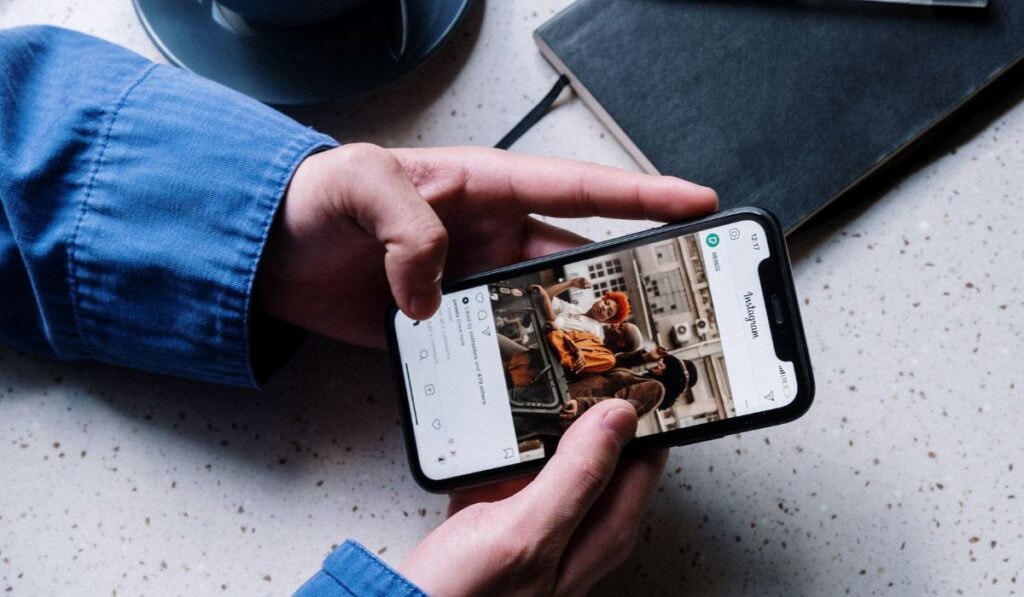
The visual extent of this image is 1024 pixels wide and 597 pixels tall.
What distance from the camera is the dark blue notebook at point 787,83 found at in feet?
1.70

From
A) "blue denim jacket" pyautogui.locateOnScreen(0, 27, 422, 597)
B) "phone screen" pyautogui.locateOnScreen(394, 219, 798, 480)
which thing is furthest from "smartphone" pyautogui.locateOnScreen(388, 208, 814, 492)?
"blue denim jacket" pyautogui.locateOnScreen(0, 27, 422, 597)

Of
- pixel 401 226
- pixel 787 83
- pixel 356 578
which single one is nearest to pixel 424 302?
pixel 401 226

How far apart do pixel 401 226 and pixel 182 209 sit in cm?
15

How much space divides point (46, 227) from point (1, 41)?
0.11 metres

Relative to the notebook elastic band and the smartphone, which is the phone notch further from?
the notebook elastic band

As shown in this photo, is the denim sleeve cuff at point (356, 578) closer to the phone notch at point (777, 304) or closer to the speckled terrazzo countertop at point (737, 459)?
the speckled terrazzo countertop at point (737, 459)

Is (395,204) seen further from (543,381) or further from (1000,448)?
(1000,448)

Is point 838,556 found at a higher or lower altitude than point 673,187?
lower

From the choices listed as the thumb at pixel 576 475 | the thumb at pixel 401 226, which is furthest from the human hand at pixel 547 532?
the thumb at pixel 401 226

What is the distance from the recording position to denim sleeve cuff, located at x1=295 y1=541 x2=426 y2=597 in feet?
1.41

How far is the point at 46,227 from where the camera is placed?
1.57 feet

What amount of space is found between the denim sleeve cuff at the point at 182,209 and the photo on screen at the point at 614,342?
140 millimetres

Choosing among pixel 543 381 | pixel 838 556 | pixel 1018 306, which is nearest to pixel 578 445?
pixel 543 381

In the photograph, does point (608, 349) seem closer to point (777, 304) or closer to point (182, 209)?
point (777, 304)
